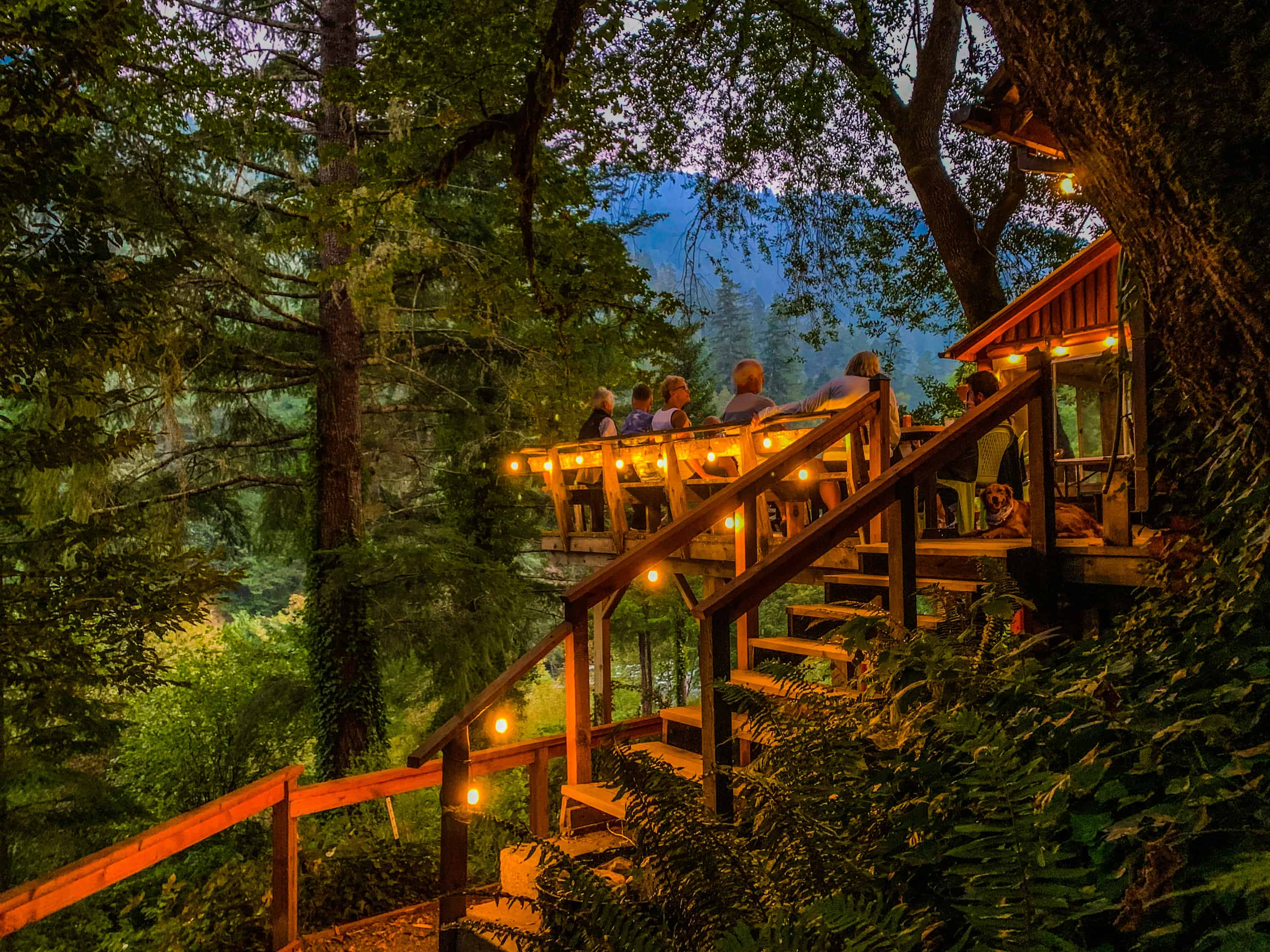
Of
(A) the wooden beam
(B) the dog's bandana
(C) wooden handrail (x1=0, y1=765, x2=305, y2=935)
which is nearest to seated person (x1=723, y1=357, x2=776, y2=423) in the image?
(B) the dog's bandana

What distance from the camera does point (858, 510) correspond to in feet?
12.2

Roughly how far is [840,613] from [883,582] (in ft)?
1.43

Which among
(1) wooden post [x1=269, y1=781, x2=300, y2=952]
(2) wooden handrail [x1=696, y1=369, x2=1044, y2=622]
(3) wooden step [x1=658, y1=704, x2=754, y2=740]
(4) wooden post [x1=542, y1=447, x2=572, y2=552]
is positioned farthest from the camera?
(4) wooden post [x1=542, y1=447, x2=572, y2=552]

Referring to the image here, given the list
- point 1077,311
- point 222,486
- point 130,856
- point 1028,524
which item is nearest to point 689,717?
point 1028,524

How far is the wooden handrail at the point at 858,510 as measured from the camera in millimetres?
3439

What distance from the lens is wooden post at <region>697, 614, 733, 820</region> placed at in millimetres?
3287

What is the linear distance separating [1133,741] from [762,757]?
Answer: 3.86ft

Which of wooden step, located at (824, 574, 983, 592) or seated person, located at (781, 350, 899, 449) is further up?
seated person, located at (781, 350, 899, 449)

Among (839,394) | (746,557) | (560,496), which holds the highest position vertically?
(839,394)

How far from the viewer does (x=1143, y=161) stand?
2289 millimetres

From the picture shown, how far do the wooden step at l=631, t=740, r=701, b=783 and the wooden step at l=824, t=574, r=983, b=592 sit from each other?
141 cm

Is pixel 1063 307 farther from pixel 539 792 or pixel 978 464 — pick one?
pixel 539 792

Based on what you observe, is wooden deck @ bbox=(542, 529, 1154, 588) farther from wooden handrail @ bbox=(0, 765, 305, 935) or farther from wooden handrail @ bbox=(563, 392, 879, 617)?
wooden handrail @ bbox=(0, 765, 305, 935)

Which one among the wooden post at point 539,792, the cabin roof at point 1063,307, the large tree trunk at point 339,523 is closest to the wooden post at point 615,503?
the wooden post at point 539,792
